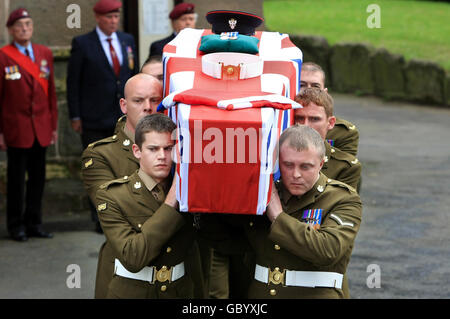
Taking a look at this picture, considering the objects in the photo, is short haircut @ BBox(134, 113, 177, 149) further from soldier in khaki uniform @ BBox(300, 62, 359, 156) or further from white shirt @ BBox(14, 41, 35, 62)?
white shirt @ BBox(14, 41, 35, 62)

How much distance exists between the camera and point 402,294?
6.94m

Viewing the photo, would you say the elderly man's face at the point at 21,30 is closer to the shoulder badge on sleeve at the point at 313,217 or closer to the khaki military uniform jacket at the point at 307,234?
the khaki military uniform jacket at the point at 307,234

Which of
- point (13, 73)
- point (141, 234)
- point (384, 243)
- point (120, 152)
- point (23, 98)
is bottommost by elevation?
point (384, 243)

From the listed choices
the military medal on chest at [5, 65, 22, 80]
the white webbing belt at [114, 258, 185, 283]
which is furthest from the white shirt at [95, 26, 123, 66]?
the white webbing belt at [114, 258, 185, 283]

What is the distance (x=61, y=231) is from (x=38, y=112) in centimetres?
109

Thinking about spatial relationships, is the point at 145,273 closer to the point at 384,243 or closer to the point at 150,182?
the point at 150,182

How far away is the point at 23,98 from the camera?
27.1 feet

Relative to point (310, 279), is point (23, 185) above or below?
below

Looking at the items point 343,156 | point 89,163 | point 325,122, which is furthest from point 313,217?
point 89,163

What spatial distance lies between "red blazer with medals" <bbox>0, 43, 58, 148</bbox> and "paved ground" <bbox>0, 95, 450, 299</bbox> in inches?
35.4

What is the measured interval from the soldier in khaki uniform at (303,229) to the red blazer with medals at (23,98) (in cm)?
443

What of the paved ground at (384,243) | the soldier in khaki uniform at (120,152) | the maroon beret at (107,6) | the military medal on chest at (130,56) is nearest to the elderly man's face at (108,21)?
the maroon beret at (107,6)

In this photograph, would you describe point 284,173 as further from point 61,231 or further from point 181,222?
point 61,231

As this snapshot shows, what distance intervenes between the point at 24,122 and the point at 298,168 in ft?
15.4
